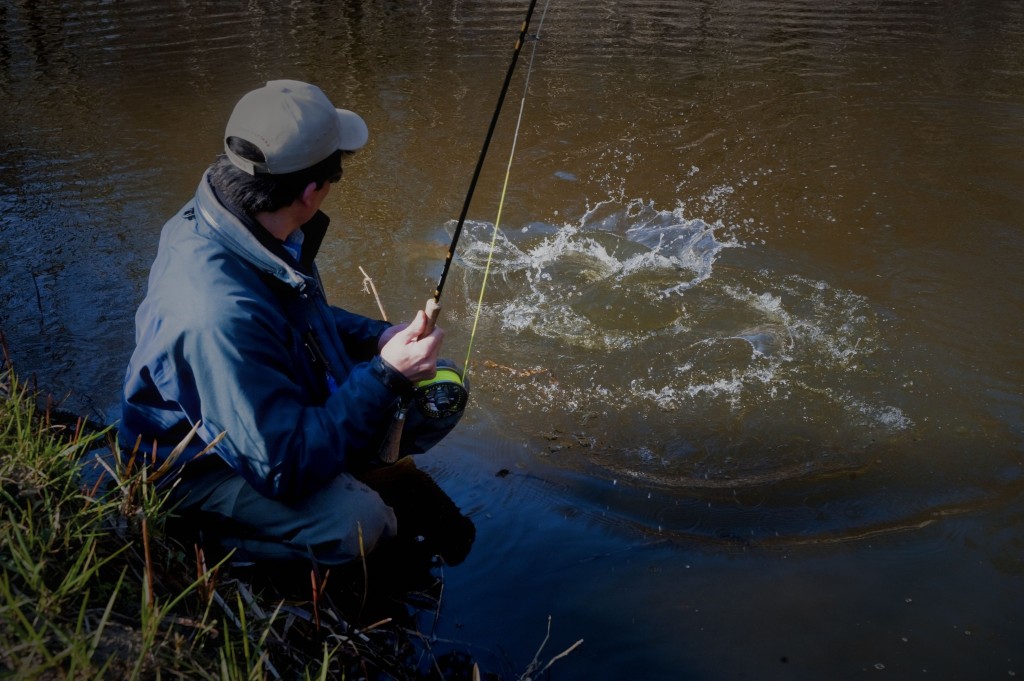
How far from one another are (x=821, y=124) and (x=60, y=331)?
644 centimetres

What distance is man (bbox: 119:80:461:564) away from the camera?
2.47 metres

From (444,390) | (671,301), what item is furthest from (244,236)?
(671,301)

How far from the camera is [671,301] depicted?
514cm

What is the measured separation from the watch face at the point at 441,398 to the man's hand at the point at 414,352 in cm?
31

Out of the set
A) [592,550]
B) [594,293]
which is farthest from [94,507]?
[594,293]

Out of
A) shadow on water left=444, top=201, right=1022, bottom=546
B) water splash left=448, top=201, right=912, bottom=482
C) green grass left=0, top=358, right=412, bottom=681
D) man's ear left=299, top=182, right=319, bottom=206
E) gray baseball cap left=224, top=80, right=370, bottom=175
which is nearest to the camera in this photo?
green grass left=0, top=358, right=412, bottom=681

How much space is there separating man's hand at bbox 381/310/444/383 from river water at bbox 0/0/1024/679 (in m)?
Result: 0.86

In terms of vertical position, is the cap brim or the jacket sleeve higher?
the cap brim

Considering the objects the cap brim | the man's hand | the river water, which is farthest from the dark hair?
the river water

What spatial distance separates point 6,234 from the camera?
596cm

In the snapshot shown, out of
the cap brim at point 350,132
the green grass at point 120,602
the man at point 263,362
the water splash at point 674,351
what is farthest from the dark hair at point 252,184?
the water splash at point 674,351

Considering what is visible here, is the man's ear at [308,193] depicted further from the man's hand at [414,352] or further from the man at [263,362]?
the man's hand at [414,352]

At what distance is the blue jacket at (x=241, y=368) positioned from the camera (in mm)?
2443

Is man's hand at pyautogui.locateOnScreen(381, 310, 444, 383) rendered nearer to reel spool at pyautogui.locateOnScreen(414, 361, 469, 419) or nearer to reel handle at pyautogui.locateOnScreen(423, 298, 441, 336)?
reel handle at pyautogui.locateOnScreen(423, 298, 441, 336)
